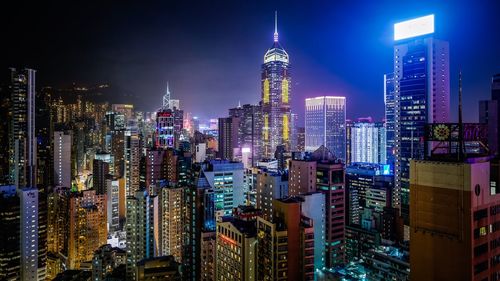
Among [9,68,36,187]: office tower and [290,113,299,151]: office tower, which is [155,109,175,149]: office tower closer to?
[9,68,36,187]: office tower

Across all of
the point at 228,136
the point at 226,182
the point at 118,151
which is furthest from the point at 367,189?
the point at 118,151

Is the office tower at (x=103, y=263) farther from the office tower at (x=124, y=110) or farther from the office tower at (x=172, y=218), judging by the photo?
the office tower at (x=124, y=110)

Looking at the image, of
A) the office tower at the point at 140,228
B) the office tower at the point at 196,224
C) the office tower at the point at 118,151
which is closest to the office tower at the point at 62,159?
the office tower at the point at 118,151

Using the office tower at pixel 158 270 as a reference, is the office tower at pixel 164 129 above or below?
above

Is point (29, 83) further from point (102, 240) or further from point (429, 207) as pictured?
point (429, 207)

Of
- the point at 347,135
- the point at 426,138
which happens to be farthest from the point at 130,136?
the point at 426,138

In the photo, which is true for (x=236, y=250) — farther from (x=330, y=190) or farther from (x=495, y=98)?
(x=495, y=98)
